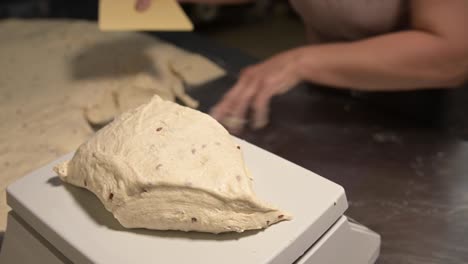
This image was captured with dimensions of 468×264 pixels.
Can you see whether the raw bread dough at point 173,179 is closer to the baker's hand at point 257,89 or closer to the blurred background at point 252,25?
the baker's hand at point 257,89

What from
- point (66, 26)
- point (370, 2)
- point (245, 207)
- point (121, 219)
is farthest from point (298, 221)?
point (66, 26)

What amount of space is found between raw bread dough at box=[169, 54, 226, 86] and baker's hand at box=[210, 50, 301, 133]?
6.8 inches

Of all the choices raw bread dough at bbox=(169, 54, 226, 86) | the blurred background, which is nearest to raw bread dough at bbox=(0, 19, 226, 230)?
raw bread dough at bbox=(169, 54, 226, 86)

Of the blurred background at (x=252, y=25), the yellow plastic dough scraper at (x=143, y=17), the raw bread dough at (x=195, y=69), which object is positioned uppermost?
the yellow plastic dough scraper at (x=143, y=17)

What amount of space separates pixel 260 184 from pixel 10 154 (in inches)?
19.9

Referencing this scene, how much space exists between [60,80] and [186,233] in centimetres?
70

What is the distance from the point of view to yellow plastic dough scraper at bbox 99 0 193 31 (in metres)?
1.01

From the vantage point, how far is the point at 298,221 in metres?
0.57

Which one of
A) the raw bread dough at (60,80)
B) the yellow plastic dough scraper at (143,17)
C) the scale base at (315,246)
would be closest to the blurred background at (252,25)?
the raw bread dough at (60,80)

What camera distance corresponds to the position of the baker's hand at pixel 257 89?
3.18 ft

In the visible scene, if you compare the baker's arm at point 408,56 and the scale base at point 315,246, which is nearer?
the scale base at point 315,246

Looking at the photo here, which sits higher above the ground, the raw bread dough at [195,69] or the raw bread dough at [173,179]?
the raw bread dough at [173,179]

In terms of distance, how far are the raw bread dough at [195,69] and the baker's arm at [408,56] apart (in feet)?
0.82

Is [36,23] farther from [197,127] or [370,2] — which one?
[197,127]
